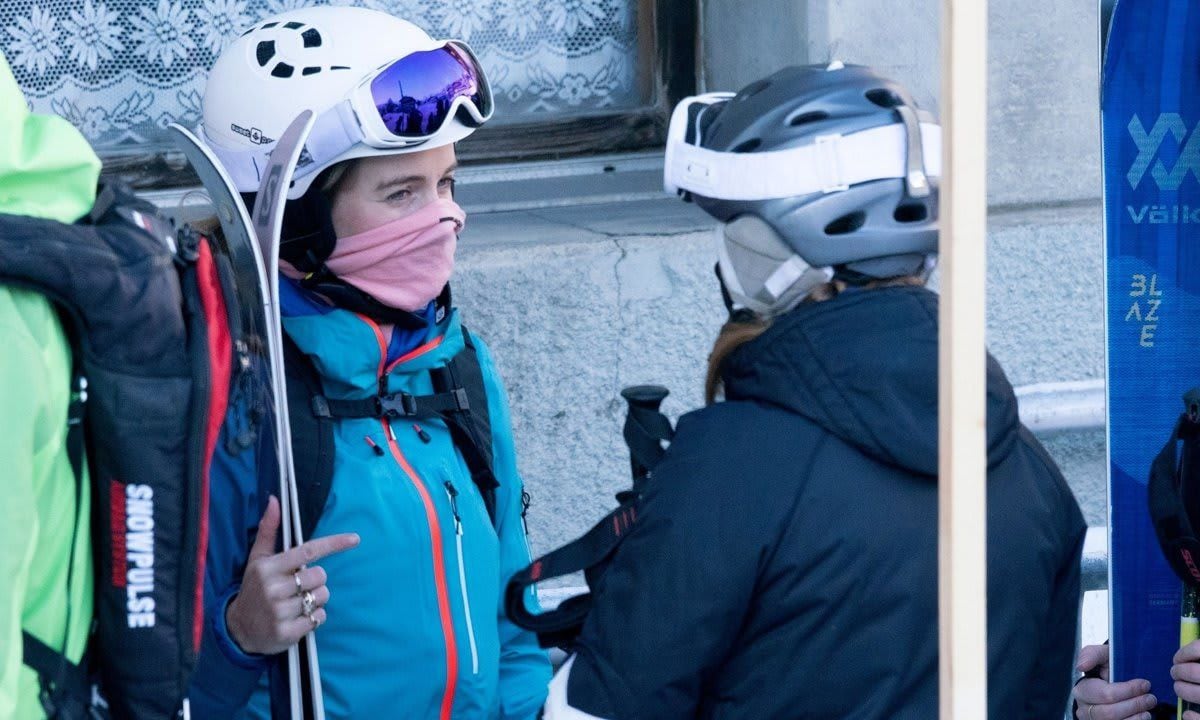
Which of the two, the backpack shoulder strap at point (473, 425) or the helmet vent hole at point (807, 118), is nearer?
the helmet vent hole at point (807, 118)

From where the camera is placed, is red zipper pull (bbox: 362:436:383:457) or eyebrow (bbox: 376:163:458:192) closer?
red zipper pull (bbox: 362:436:383:457)

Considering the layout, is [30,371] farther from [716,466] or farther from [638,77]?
[638,77]

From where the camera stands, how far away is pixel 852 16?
401 centimetres

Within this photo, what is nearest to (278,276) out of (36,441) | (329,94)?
(329,94)

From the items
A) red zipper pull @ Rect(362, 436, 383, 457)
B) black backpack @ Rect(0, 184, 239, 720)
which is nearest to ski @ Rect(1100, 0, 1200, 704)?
red zipper pull @ Rect(362, 436, 383, 457)

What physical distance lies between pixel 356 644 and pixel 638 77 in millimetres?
2621

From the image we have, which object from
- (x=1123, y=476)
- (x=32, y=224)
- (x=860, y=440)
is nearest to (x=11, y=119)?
(x=32, y=224)

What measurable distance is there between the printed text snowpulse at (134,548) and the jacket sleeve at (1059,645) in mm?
1074

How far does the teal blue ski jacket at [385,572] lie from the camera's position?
219 cm

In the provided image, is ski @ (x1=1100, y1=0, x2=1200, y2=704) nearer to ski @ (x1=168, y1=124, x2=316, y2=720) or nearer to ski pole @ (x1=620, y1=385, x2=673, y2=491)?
ski pole @ (x1=620, y1=385, x2=673, y2=491)

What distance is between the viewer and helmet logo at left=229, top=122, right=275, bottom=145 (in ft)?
7.98

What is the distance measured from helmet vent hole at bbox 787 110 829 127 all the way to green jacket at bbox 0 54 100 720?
2.65ft

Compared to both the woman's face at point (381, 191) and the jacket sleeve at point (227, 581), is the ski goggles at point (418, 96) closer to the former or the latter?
the woman's face at point (381, 191)

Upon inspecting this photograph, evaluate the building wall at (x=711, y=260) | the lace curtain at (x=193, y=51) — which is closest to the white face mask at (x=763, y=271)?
the building wall at (x=711, y=260)
